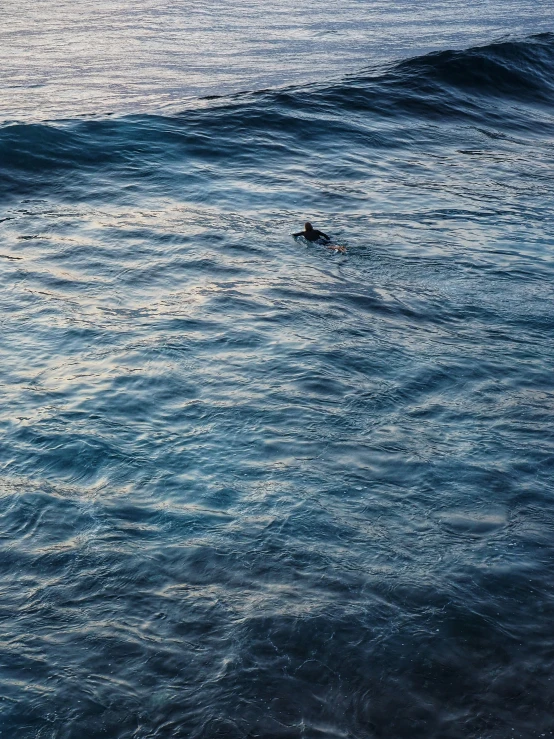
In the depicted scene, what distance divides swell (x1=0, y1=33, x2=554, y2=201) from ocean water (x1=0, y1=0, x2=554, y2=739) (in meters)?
0.12

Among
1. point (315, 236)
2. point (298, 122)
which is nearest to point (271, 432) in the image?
point (315, 236)

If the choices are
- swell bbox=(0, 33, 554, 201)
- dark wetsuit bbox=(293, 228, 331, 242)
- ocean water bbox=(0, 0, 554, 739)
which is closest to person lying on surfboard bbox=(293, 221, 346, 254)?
dark wetsuit bbox=(293, 228, 331, 242)

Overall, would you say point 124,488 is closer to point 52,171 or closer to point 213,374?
point 213,374

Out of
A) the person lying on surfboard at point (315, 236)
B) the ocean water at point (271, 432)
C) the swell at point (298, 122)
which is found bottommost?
the ocean water at point (271, 432)

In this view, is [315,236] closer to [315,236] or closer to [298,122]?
[315,236]

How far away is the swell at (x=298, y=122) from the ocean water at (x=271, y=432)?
123mm

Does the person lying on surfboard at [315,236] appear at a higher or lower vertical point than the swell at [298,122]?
lower

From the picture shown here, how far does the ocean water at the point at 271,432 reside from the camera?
21.2ft

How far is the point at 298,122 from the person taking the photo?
73.5 feet

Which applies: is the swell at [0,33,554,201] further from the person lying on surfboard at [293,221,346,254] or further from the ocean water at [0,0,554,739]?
the person lying on surfboard at [293,221,346,254]

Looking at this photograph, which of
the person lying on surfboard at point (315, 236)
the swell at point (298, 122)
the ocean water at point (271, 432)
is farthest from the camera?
the swell at point (298, 122)

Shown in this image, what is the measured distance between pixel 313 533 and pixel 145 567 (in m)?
1.58

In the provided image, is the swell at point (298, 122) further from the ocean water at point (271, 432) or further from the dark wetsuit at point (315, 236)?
the dark wetsuit at point (315, 236)

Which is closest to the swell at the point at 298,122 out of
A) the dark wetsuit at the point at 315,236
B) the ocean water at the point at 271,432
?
the ocean water at the point at 271,432
